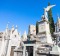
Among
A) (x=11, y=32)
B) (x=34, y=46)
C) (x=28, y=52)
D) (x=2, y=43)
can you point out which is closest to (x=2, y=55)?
(x=2, y=43)

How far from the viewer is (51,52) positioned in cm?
1113

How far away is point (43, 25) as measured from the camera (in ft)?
55.3

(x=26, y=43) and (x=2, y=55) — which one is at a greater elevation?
(x=26, y=43)

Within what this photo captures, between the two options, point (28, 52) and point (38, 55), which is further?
point (28, 52)

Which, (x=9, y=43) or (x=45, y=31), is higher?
(x=45, y=31)

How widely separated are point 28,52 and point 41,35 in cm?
336

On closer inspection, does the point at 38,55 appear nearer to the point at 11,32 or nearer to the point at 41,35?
the point at 41,35

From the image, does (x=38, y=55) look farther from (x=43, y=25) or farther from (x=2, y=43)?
(x=2, y=43)

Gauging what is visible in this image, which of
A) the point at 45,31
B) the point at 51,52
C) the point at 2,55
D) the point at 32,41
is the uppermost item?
the point at 45,31

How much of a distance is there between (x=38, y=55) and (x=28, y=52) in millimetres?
1784

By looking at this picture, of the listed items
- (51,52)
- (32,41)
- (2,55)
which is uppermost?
(32,41)

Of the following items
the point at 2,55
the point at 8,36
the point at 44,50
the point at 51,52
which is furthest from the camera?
the point at 8,36

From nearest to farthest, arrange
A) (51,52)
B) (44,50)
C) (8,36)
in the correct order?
(51,52) < (44,50) < (8,36)

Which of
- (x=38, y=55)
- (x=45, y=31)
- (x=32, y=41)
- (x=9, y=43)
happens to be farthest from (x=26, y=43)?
(x=9, y=43)
